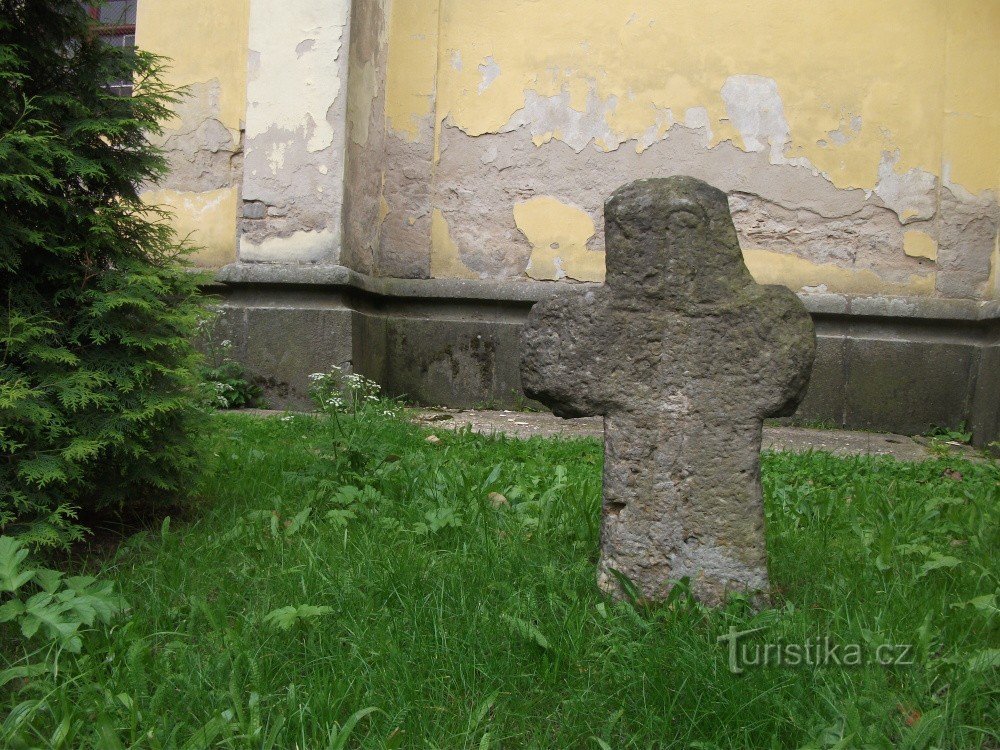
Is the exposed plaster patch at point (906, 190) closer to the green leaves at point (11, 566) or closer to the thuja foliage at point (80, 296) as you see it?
the thuja foliage at point (80, 296)

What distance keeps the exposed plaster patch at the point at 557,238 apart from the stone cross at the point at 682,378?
3980mm

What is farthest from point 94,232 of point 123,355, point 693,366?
point 693,366

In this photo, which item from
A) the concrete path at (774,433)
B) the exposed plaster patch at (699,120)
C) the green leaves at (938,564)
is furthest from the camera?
the exposed plaster patch at (699,120)

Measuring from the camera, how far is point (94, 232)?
2.67 m

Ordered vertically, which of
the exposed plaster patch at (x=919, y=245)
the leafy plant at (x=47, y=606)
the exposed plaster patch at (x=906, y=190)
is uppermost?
the exposed plaster patch at (x=906, y=190)

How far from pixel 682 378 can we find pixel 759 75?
15.6 feet

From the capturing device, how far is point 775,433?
5605mm

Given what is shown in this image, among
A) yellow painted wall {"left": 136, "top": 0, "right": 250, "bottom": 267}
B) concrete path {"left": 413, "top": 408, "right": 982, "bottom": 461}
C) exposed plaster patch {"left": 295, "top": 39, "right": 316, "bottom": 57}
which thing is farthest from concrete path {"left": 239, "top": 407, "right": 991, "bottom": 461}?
exposed plaster patch {"left": 295, "top": 39, "right": 316, "bottom": 57}

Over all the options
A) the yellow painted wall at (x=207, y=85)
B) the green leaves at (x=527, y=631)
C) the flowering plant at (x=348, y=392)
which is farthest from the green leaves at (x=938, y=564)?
the yellow painted wall at (x=207, y=85)

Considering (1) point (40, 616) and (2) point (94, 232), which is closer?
(1) point (40, 616)

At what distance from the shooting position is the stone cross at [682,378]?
91.3 inches

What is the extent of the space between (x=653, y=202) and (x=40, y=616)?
1944mm

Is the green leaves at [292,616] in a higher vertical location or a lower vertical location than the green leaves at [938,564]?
lower

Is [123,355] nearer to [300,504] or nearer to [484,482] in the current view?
[300,504]
